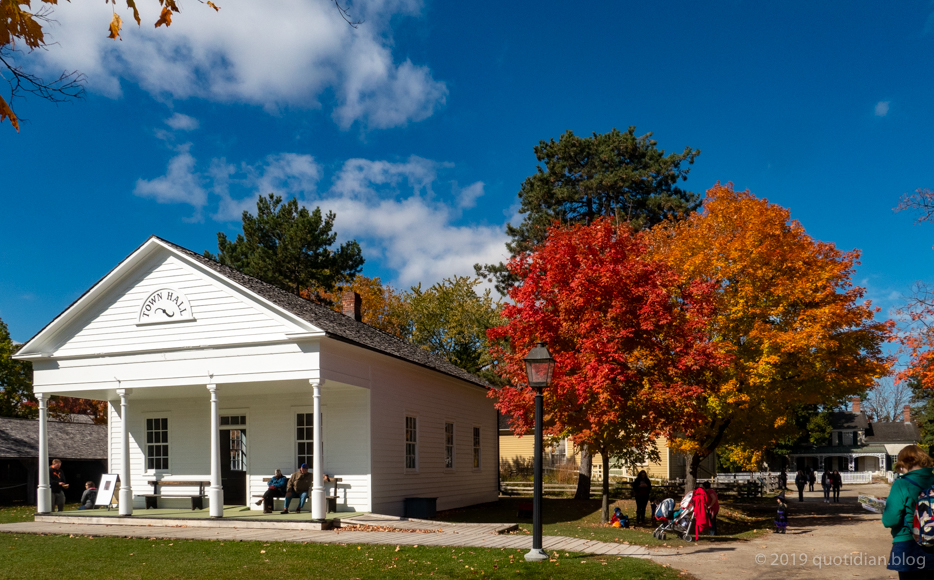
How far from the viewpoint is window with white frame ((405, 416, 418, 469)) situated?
72.4 feet

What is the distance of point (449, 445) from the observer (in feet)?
83.2

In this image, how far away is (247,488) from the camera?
2086cm

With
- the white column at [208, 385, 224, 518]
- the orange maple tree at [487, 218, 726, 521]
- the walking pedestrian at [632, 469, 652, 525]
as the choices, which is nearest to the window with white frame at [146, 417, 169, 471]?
the white column at [208, 385, 224, 518]

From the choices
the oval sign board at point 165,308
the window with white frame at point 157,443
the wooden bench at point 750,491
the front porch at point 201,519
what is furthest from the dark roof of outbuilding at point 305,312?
the wooden bench at point 750,491

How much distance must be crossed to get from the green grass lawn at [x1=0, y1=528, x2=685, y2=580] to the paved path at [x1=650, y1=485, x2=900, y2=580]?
1.29m

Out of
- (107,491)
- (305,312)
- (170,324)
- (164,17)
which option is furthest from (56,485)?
(164,17)

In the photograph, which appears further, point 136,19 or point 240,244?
point 240,244

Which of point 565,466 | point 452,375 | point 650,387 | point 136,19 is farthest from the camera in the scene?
point 565,466

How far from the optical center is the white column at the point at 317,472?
55.1ft

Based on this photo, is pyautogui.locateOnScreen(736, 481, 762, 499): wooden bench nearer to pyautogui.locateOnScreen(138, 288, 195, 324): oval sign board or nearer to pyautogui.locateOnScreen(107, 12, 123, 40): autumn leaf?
pyautogui.locateOnScreen(138, 288, 195, 324): oval sign board

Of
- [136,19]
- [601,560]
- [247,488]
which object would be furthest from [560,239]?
[136,19]

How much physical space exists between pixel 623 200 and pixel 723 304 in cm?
1413

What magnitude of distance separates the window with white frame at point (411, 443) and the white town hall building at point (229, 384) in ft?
0.17

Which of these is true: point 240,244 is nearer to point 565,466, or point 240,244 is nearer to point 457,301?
point 457,301
